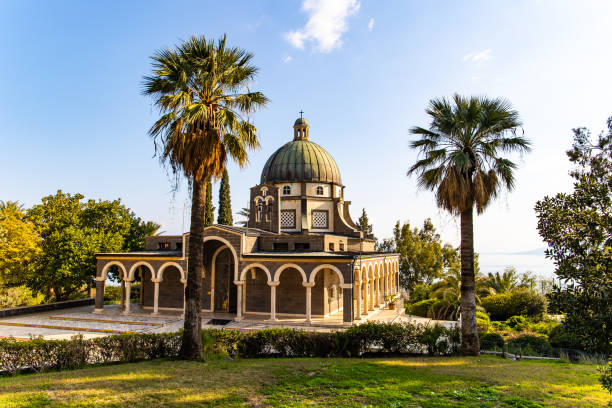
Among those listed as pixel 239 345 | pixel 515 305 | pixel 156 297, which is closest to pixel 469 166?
pixel 239 345

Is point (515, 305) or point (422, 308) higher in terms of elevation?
point (515, 305)

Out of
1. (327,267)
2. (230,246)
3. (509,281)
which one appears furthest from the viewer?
(509,281)

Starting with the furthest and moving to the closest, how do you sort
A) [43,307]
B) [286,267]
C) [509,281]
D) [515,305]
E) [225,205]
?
[225,205] → [509,281] → [43,307] → [515,305] → [286,267]

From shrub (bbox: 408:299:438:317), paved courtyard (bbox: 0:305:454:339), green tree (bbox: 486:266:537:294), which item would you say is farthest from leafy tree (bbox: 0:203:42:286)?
green tree (bbox: 486:266:537:294)

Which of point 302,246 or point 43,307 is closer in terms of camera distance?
point 302,246

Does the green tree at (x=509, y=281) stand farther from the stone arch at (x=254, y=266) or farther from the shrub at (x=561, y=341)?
the stone arch at (x=254, y=266)

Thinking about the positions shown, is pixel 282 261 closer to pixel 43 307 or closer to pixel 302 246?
pixel 302 246

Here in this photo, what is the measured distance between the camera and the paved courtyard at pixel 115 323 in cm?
2252

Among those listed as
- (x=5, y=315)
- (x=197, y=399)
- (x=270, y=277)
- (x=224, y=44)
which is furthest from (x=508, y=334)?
(x=5, y=315)

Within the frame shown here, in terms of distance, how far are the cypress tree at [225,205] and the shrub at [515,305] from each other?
87.2ft

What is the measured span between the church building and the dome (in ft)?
0.30

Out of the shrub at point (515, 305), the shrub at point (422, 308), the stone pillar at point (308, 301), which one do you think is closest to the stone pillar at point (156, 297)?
the stone pillar at point (308, 301)

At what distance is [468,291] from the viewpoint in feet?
47.0

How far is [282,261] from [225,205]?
1997cm
